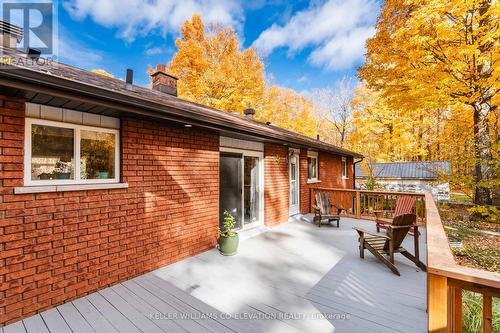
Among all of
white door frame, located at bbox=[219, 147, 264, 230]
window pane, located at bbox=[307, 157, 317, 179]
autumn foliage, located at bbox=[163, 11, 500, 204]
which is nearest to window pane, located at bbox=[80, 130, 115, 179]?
white door frame, located at bbox=[219, 147, 264, 230]

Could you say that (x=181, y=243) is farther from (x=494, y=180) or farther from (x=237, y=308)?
(x=494, y=180)

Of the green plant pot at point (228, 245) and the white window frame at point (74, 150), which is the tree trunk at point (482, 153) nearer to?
the green plant pot at point (228, 245)

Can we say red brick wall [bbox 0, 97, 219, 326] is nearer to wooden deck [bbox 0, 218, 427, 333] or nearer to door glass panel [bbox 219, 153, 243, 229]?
wooden deck [bbox 0, 218, 427, 333]

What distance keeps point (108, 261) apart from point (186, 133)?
2546 mm

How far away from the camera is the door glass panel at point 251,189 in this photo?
21.3 feet

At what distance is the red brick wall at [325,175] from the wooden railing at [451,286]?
23.1 feet

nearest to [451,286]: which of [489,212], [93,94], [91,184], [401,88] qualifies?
[93,94]

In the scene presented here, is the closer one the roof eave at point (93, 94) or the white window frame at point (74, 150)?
the roof eave at point (93, 94)

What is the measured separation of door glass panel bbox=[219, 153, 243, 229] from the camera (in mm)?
5907

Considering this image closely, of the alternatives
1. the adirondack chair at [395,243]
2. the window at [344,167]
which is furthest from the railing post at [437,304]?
the window at [344,167]

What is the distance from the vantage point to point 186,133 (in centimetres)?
473

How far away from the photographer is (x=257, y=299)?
3.21m

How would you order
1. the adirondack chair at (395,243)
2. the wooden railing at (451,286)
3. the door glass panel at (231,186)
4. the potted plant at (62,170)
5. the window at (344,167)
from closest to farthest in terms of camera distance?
1. the wooden railing at (451,286)
2. the potted plant at (62,170)
3. the adirondack chair at (395,243)
4. the door glass panel at (231,186)
5. the window at (344,167)

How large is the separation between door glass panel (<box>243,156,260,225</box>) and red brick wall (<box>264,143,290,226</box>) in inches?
13.3
